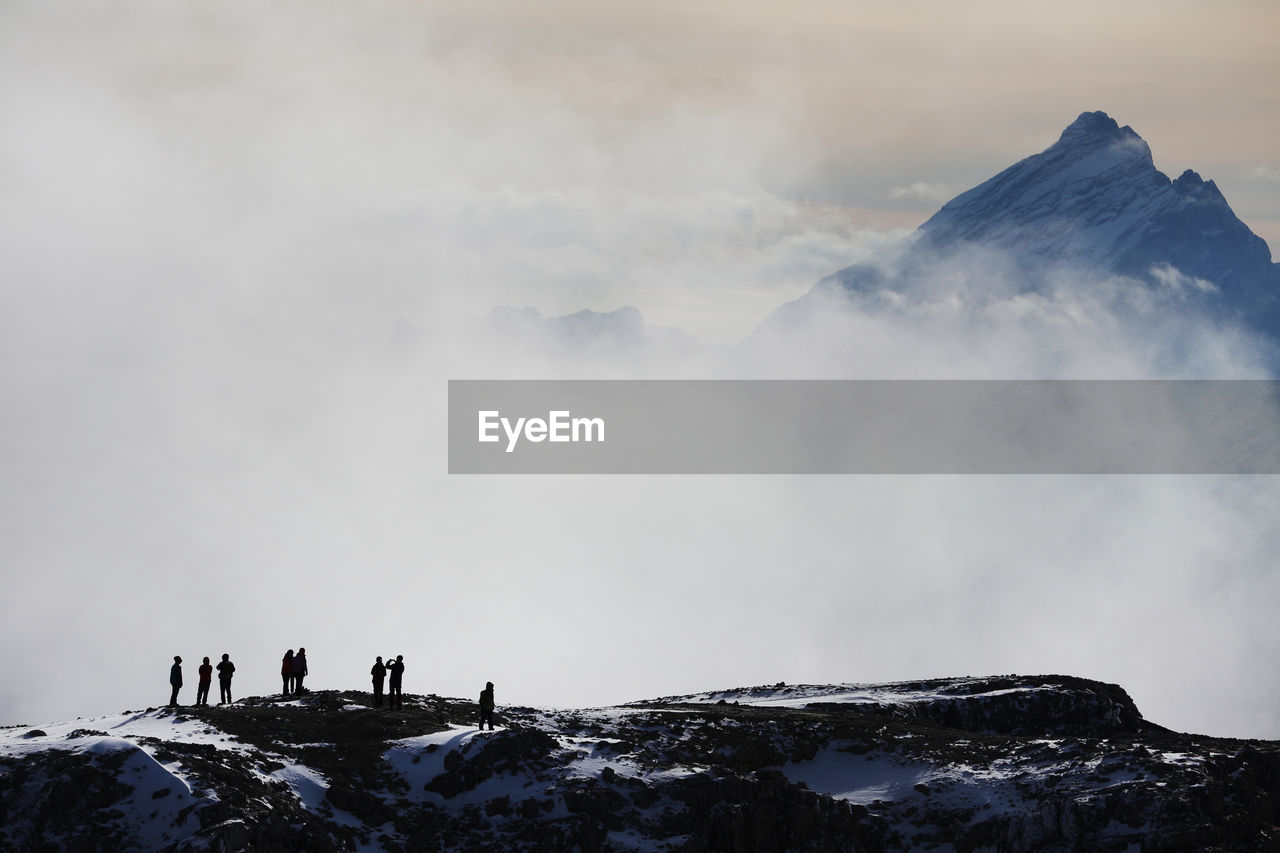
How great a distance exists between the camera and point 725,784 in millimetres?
57594

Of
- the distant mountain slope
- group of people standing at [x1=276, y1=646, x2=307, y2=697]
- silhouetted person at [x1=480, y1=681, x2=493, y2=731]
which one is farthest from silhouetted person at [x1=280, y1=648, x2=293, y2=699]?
silhouetted person at [x1=480, y1=681, x2=493, y2=731]

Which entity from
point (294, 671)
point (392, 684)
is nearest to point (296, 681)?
point (294, 671)

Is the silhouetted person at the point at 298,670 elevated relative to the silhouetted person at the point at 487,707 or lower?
elevated

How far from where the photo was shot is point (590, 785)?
56656 millimetres

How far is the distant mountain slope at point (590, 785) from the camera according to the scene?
165 feet

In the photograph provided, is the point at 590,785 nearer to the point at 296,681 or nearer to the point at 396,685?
the point at 396,685

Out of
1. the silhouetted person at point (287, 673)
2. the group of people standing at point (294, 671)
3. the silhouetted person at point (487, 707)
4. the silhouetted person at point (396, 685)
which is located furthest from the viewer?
the group of people standing at point (294, 671)

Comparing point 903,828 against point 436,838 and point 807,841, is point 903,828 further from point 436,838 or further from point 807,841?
point 436,838

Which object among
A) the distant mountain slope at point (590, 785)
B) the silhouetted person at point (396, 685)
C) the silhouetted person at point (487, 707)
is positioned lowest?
the distant mountain slope at point (590, 785)

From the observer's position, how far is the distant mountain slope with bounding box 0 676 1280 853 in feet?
165

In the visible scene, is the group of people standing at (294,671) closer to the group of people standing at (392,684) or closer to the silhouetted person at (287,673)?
the silhouetted person at (287,673)

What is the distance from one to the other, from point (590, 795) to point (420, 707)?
15.0 metres

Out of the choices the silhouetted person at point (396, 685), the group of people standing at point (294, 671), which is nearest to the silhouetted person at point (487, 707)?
the silhouetted person at point (396, 685)

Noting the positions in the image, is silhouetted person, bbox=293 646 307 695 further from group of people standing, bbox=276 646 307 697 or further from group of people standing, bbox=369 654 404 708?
group of people standing, bbox=369 654 404 708
